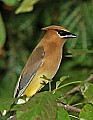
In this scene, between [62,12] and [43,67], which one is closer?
[43,67]

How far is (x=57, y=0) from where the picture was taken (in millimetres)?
5062

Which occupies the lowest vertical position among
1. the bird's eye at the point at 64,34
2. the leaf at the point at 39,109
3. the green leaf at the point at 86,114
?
the green leaf at the point at 86,114

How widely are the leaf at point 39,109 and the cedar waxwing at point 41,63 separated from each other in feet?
2.94

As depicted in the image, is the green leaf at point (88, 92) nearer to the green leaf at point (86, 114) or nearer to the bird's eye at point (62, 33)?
the green leaf at point (86, 114)

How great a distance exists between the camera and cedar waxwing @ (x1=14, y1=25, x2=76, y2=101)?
2.84m

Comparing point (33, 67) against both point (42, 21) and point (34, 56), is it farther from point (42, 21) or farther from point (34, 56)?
point (42, 21)

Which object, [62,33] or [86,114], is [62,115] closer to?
[86,114]

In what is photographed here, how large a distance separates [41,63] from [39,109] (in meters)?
1.01

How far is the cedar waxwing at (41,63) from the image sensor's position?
9.31ft

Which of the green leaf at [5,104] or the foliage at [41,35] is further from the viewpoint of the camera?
the foliage at [41,35]

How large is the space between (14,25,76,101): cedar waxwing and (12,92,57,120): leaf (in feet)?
2.94

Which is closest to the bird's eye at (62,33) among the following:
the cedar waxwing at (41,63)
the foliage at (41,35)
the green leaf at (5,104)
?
the cedar waxwing at (41,63)

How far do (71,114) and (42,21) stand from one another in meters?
2.89

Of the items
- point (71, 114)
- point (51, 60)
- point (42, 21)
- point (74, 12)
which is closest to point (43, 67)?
point (51, 60)
